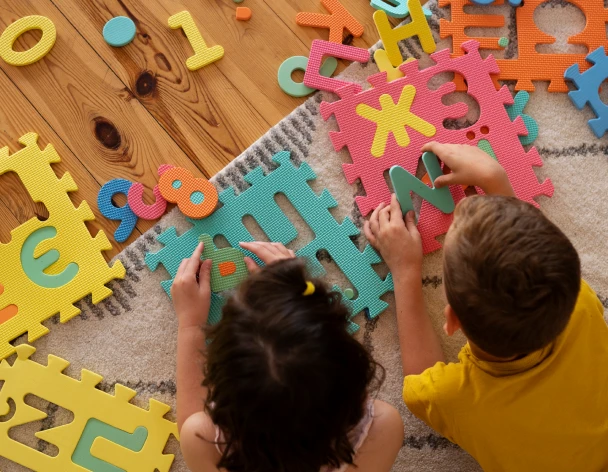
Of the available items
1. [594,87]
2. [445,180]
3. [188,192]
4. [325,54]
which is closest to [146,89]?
[188,192]

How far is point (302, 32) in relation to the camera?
1075mm

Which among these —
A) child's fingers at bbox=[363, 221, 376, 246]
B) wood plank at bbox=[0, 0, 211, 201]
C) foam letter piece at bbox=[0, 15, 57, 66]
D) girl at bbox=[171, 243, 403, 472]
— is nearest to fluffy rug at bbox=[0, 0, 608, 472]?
child's fingers at bbox=[363, 221, 376, 246]

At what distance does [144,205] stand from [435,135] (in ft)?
1.75

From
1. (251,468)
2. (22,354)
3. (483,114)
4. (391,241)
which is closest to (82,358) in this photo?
(22,354)

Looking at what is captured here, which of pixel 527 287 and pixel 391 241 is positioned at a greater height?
pixel 527 287

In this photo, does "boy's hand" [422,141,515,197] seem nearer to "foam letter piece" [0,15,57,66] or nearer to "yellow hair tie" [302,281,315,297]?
"yellow hair tie" [302,281,315,297]

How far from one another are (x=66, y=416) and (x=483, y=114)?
0.90 metres

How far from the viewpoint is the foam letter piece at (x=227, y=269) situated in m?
0.96

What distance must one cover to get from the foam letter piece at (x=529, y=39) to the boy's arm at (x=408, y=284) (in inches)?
12.0

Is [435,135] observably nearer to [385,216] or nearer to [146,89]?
[385,216]

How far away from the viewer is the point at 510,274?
0.63 m

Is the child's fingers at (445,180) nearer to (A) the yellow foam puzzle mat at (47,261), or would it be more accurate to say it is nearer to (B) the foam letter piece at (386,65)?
(B) the foam letter piece at (386,65)

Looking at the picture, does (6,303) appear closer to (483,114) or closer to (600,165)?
(483,114)

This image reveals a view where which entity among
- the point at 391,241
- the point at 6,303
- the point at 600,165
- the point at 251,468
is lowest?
the point at 600,165
